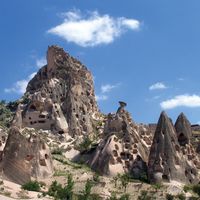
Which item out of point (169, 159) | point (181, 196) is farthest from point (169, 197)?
point (169, 159)

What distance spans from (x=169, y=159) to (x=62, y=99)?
36.7 m

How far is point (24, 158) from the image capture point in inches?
2024

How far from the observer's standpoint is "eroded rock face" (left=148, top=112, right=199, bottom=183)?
5577cm

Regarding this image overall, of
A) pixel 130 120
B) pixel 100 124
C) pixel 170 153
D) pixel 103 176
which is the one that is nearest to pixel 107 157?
pixel 103 176

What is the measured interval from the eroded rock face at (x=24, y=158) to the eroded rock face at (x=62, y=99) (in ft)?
79.0

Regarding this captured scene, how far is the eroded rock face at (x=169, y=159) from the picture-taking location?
183 ft

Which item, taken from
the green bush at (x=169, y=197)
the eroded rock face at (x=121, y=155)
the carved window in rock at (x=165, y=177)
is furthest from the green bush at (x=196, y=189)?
the eroded rock face at (x=121, y=155)

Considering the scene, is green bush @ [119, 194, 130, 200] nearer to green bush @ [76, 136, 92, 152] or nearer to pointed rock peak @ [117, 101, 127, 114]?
green bush @ [76, 136, 92, 152]

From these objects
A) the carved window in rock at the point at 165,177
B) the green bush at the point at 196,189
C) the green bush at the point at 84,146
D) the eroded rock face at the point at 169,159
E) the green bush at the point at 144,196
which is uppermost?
the green bush at the point at 84,146

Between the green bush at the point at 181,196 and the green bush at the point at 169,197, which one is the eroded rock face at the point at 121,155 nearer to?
the green bush at the point at 169,197

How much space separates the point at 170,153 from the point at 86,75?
54994 mm

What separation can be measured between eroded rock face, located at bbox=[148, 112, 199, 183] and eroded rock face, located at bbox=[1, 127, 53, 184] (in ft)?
38.0

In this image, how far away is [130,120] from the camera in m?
72.6

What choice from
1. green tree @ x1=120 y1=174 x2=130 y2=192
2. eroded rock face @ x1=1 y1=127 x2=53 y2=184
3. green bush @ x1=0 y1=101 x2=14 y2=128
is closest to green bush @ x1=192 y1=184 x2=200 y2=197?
green tree @ x1=120 y1=174 x2=130 y2=192
